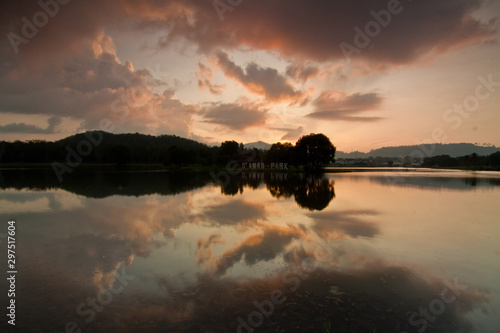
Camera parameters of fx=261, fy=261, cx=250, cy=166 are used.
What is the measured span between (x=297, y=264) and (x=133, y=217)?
439 inches

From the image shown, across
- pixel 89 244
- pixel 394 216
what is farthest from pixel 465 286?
pixel 89 244

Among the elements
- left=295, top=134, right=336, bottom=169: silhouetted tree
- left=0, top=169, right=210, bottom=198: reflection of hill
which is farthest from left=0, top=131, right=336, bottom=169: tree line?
left=0, top=169, right=210, bottom=198: reflection of hill

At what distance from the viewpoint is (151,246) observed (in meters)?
10.9
